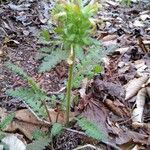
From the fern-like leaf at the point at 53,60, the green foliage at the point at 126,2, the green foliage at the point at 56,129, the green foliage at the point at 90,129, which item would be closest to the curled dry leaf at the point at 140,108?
the green foliage at the point at 90,129

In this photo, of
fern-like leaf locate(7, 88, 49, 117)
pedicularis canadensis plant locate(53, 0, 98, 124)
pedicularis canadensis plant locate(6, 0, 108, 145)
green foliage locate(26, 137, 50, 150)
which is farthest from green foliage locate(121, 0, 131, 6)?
green foliage locate(26, 137, 50, 150)

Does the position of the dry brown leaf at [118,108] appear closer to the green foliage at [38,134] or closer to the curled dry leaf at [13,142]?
the green foliage at [38,134]

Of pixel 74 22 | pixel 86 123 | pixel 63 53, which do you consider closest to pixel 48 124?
pixel 86 123

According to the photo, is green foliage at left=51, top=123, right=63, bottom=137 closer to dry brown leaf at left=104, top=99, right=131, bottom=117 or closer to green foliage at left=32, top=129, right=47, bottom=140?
green foliage at left=32, top=129, right=47, bottom=140

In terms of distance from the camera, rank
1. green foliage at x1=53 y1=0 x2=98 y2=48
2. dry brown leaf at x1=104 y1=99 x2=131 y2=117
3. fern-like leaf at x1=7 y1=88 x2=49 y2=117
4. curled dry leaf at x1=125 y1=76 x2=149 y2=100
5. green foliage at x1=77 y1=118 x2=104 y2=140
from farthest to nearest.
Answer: curled dry leaf at x1=125 y1=76 x2=149 y2=100
dry brown leaf at x1=104 y1=99 x2=131 y2=117
fern-like leaf at x1=7 y1=88 x2=49 y2=117
green foliage at x1=77 y1=118 x2=104 y2=140
green foliage at x1=53 y1=0 x2=98 y2=48

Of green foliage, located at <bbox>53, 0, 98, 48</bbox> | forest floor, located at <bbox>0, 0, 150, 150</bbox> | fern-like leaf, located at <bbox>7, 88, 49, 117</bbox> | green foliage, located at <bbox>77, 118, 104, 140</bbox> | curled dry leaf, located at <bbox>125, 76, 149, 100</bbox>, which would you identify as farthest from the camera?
curled dry leaf, located at <bbox>125, 76, 149, 100</bbox>

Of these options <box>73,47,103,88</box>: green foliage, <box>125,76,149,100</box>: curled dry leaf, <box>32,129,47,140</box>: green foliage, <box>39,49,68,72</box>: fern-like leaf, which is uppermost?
<box>39,49,68,72</box>: fern-like leaf

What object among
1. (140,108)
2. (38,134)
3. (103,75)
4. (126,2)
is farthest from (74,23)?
(126,2)
